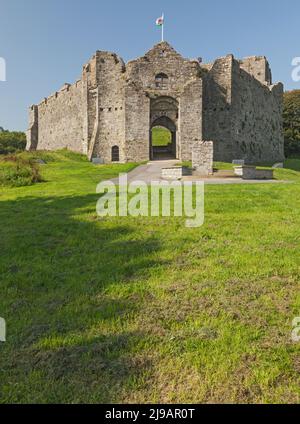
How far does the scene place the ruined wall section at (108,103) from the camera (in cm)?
3156

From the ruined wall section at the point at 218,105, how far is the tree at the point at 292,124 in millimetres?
24339

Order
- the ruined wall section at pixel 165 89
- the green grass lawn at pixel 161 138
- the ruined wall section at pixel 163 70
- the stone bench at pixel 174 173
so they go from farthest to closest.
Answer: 1. the green grass lawn at pixel 161 138
2. the ruined wall section at pixel 163 70
3. the ruined wall section at pixel 165 89
4. the stone bench at pixel 174 173

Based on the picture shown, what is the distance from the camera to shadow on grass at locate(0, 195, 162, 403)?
2.99 metres

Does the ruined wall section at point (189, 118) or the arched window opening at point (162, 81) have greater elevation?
the arched window opening at point (162, 81)

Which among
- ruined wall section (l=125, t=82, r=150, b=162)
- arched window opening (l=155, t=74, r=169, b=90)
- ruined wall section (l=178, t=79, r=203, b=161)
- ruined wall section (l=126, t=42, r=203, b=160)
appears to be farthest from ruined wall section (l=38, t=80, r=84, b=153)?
ruined wall section (l=178, t=79, r=203, b=161)

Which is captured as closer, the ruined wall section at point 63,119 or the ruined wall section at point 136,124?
the ruined wall section at point 136,124

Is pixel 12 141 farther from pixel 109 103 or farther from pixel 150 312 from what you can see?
pixel 150 312

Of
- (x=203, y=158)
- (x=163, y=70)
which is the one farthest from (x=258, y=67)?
(x=203, y=158)

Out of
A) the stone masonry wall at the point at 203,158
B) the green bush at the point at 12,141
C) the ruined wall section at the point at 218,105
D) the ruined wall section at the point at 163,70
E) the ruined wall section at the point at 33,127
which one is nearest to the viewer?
the stone masonry wall at the point at 203,158

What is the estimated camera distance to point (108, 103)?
32.1m

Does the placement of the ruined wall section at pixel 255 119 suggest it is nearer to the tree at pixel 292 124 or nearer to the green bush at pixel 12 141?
the tree at pixel 292 124

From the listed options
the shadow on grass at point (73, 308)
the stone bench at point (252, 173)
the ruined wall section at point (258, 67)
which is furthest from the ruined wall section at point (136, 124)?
the shadow on grass at point (73, 308)

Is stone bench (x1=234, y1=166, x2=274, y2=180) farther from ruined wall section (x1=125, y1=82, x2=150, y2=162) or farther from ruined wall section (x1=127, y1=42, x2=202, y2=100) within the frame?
ruined wall section (x1=127, y1=42, x2=202, y2=100)

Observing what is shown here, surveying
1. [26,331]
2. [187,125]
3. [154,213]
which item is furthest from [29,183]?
[187,125]
